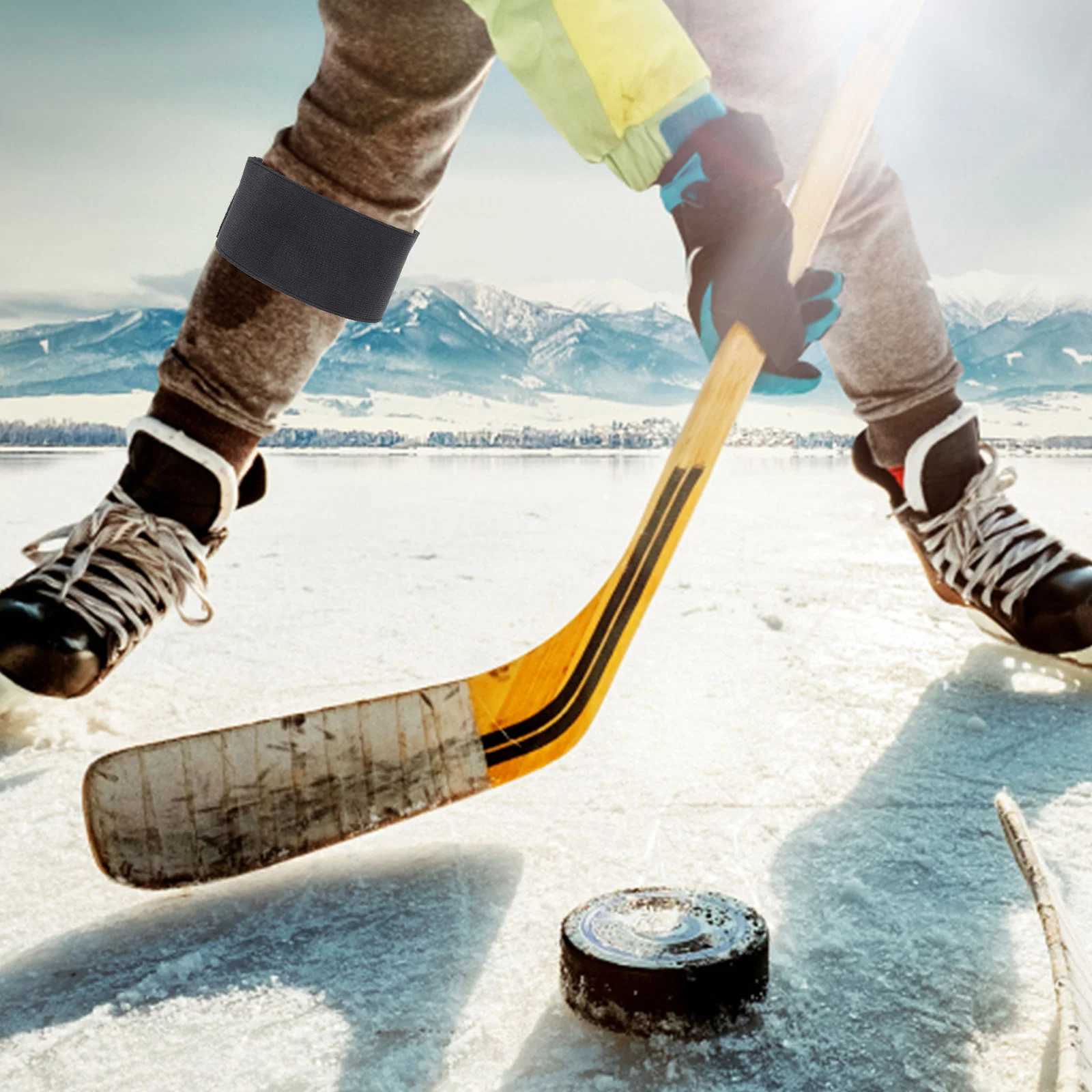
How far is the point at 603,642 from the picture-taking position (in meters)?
0.94

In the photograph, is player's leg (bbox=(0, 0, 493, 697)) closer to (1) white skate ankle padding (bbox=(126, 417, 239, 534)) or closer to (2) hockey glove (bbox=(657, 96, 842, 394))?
(1) white skate ankle padding (bbox=(126, 417, 239, 534))

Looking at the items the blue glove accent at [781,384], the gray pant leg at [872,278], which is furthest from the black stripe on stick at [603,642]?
the gray pant leg at [872,278]

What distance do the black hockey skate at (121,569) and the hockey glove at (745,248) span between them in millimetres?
737

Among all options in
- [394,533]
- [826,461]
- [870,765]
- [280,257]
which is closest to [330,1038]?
[870,765]

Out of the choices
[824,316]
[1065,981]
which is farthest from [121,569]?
[1065,981]

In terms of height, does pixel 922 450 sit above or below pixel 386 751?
above

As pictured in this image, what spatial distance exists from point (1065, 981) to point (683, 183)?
0.67m

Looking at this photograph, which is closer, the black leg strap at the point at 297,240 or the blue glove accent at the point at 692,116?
the blue glove accent at the point at 692,116

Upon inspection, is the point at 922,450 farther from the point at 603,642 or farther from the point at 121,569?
the point at 121,569

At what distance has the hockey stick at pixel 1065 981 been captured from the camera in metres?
0.45

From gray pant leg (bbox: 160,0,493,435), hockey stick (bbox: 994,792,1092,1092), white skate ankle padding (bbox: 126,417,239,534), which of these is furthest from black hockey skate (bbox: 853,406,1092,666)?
white skate ankle padding (bbox: 126,417,239,534)

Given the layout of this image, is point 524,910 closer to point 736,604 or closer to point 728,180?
point 728,180

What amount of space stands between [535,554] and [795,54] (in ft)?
5.36

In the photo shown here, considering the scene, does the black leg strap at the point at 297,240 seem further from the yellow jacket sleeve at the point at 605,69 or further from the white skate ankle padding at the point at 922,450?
the white skate ankle padding at the point at 922,450
